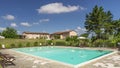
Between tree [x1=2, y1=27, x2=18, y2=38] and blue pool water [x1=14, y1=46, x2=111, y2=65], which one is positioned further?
tree [x1=2, y1=27, x2=18, y2=38]

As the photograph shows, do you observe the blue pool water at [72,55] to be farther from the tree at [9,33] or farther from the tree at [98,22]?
the tree at [9,33]

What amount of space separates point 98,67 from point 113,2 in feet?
50.2

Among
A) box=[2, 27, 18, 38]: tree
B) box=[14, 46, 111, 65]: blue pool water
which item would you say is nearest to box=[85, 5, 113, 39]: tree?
box=[14, 46, 111, 65]: blue pool water

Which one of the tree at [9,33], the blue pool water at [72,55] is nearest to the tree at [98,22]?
the blue pool water at [72,55]

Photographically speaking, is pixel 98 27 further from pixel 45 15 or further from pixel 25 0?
pixel 25 0

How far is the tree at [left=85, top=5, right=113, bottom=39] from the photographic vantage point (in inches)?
1465

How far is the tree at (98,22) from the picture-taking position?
Result: 3722 centimetres

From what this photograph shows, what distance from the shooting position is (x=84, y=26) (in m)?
39.8

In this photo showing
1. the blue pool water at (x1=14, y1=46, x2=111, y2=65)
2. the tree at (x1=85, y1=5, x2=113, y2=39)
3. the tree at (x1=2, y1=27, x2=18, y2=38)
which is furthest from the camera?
the tree at (x1=2, y1=27, x2=18, y2=38)

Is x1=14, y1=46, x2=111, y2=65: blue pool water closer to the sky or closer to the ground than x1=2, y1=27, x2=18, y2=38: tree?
closer to the ground

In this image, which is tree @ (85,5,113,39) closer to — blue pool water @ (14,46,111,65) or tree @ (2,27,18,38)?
blue pool water @ (14,46,111,65)

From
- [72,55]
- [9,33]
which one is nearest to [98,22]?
[72,55]

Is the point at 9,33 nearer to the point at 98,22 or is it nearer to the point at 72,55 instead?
the point at 98,22

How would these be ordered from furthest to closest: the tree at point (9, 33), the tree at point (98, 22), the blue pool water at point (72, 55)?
the tree at point (9, 33) < the tree at point (98, 22) < the blue pool water at point (72, 55)
